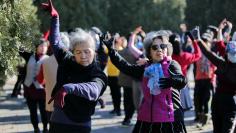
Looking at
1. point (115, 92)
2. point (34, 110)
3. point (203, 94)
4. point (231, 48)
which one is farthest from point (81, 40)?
point (115, 92)

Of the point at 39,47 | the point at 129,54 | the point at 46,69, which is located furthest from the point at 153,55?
the point at 129,54

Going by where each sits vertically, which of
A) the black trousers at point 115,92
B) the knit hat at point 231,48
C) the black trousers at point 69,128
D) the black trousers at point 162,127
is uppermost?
the knit hat at point 231,48

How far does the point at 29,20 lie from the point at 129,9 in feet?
136

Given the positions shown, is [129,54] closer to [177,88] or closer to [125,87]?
[125,87]

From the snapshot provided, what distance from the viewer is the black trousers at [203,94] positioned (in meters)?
10.5

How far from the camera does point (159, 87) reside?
524cm

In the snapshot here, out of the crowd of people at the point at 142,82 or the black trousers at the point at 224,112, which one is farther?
the black trousers at the point at 224,112

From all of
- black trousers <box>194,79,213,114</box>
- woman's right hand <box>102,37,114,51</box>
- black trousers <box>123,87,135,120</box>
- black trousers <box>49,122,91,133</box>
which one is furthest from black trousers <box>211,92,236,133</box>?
black trousers <box>123,87,135,120</box>

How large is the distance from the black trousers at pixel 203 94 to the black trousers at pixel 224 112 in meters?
3.39

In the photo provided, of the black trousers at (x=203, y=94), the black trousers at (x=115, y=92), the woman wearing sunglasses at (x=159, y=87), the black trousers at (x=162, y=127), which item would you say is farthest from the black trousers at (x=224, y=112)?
the black trousers at (x=115, y=92)

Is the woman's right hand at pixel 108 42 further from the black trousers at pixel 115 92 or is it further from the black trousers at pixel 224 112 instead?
the black trousers at pixel 115 92

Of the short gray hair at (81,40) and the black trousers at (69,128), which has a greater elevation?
the short gray hair at (81,40)

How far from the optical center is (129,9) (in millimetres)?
47656

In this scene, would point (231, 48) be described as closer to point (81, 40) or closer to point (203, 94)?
point (81, 40)
